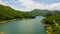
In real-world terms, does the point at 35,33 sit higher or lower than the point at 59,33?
lower

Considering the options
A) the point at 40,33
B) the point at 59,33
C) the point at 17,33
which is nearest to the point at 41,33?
the point at 40,33

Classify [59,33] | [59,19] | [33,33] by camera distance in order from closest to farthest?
[59,33]
[33,33]
[59,19]

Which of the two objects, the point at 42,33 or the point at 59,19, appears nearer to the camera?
the point at 42,33

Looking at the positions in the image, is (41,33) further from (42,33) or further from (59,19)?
(59,19)

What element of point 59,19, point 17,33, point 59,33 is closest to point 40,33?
point 17,33

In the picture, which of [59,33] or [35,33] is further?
[35,33]

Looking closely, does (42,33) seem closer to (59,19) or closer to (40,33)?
(40,33)

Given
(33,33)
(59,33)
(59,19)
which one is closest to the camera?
(59,33)

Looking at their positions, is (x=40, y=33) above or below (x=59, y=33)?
below

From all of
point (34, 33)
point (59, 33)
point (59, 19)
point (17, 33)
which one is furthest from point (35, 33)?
point (59, 19)
